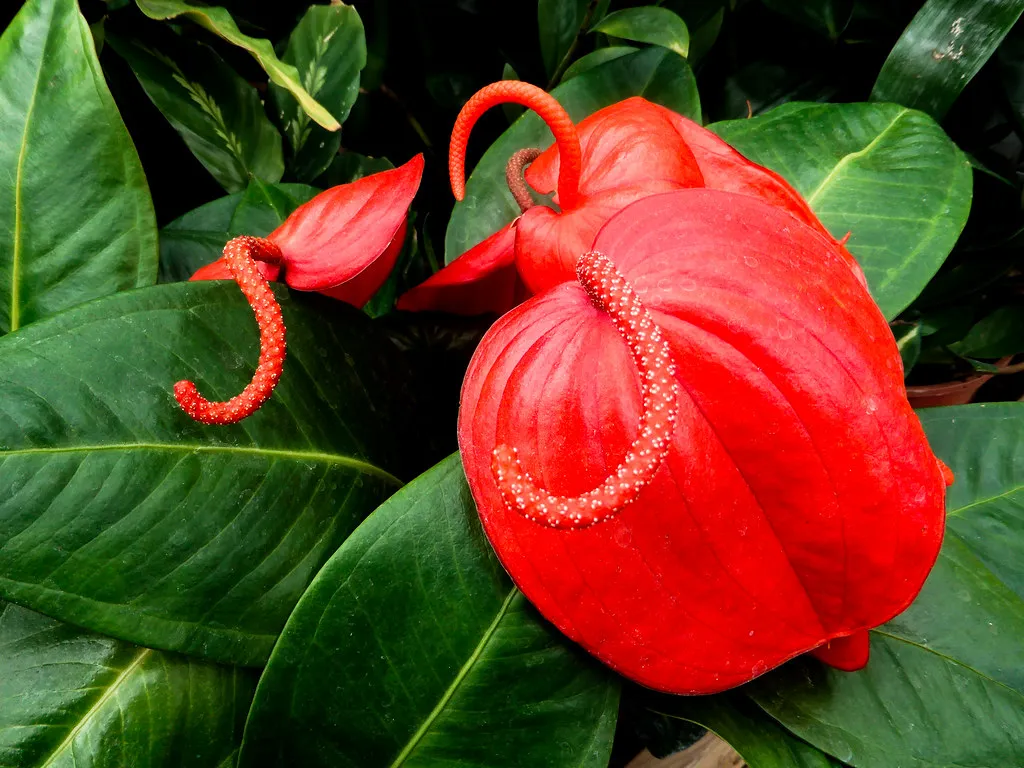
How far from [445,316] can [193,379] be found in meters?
0.20

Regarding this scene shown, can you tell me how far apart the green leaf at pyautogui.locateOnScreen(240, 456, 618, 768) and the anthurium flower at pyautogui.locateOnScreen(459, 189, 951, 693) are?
0.06 m

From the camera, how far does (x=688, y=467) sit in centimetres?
32

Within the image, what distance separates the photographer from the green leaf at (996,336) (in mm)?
992

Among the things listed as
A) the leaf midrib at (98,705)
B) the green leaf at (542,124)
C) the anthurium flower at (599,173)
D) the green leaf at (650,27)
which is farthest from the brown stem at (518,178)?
the leaf midrib at (98,705)

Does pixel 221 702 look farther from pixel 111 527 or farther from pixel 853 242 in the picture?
pixel 853 242

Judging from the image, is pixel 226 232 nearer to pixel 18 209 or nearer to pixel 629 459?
pixel 18 209

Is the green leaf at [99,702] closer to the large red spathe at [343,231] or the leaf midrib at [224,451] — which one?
the leaf midrib at [224,451]

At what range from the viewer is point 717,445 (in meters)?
0.32

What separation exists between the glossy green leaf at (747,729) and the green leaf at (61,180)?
43 cm

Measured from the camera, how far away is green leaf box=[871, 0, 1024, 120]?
2.32ft

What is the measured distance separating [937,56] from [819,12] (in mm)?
136

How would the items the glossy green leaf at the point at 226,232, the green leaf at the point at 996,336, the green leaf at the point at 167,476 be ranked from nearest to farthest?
1. the green leaf at the point at 167,476
2. the glossy green leaf at the point at 226,232
3. the green leaf at the point at 996,336

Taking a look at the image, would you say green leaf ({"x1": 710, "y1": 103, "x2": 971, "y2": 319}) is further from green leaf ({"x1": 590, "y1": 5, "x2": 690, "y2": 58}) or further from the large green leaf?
the large green leaf

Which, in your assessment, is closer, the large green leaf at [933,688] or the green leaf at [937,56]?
the large green leaf at [933,688]
